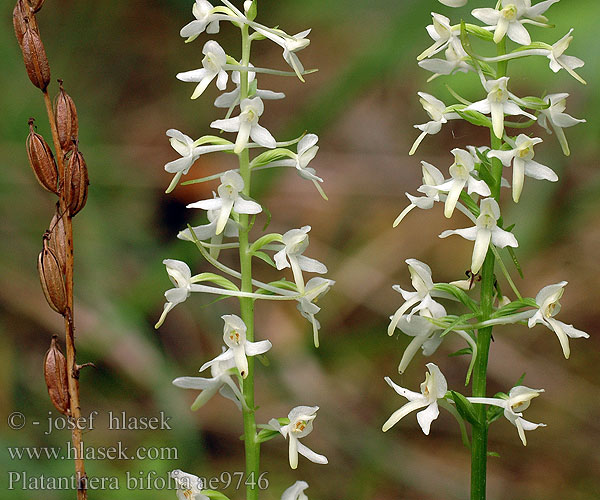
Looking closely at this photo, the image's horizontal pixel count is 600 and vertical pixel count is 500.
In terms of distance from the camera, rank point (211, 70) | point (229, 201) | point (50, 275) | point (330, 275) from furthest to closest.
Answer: point (330, 275) < point (211, 70) < point (229, 201) < point (50, 275)

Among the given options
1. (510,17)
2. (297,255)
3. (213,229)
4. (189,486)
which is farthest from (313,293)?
(510,17)

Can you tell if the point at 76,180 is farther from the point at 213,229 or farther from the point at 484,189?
the point at 484,189

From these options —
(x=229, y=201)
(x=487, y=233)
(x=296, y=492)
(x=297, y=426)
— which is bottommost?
(x=296, y=492)

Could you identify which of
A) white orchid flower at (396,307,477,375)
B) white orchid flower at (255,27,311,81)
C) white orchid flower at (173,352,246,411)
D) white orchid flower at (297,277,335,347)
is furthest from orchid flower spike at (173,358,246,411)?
white orchid flower at (255,27,311,81)

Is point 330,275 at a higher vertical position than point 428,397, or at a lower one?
lower

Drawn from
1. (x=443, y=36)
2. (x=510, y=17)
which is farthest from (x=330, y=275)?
(x=510, y=17)

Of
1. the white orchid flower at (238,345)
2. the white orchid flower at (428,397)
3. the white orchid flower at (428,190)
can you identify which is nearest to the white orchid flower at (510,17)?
the white orchid flower at (428,190)

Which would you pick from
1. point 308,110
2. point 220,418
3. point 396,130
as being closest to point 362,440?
point 220,418

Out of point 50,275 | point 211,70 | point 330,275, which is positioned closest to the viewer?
point 50,275

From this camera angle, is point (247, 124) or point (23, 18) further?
point (247, 124)
